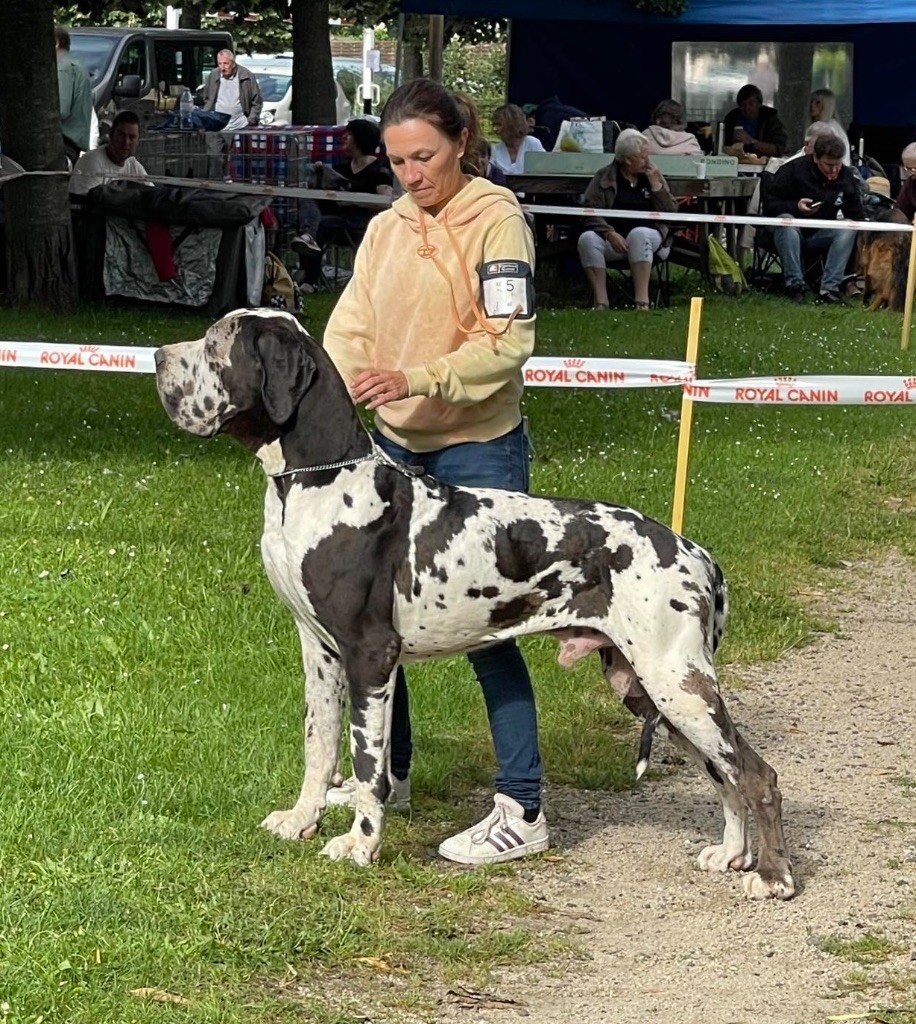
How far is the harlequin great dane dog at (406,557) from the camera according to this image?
15.8 feet

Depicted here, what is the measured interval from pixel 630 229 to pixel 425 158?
1376 centimetres

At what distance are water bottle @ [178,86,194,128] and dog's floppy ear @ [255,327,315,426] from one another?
22.0 metres

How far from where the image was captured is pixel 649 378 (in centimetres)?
795

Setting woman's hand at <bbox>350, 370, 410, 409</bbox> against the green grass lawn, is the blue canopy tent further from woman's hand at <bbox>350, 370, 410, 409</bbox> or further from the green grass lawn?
woman's hand at <bbox>350, 370, 410, 409</bbox>

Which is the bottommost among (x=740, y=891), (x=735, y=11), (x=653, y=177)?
(x=740, y=891)

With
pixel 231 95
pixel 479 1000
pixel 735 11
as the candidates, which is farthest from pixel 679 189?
pixel 479 1000

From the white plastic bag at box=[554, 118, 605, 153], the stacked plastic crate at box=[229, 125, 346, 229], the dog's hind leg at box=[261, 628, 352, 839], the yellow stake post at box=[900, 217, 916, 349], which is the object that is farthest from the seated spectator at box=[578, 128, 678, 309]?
the dog's hind leg at box=[261, 628, 352, 839]

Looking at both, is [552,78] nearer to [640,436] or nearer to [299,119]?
[299,119]

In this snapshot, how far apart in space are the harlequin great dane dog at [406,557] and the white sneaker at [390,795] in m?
0.52

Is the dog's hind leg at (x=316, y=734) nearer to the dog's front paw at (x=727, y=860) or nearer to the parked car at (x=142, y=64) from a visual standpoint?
the dog's front paw at (x=727, y=860)

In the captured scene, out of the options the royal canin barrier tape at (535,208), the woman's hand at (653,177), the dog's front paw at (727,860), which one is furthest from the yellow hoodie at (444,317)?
the woman's hand at (653,177)

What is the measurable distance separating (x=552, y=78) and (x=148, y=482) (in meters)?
17.6

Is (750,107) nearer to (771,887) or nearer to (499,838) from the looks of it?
(499,838)

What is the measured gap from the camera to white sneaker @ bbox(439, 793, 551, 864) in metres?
5.29
